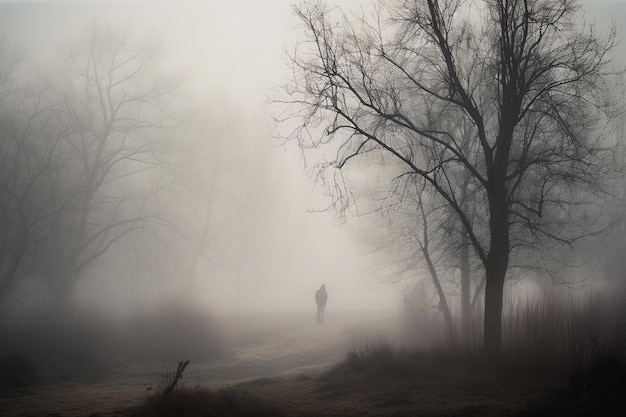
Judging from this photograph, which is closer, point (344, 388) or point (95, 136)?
point (344, 388)

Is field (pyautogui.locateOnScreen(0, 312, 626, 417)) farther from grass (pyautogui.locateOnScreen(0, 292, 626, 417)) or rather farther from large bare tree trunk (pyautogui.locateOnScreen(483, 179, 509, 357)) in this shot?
large bare tree trunk (pyautogui.locateOnScreen(483, 179, 509, 357))

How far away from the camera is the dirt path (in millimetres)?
10492

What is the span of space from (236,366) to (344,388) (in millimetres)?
7758

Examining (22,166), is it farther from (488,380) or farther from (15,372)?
(488,380)

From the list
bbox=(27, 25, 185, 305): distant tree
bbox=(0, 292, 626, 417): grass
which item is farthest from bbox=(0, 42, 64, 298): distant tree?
bbox=(0, 292, 626, 417): grass

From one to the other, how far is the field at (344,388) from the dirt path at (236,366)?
35 mm

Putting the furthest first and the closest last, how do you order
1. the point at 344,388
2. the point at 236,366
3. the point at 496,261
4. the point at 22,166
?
the point at 22,166 < the point at 236,366 < the point at 496,261 < the point at 344,388

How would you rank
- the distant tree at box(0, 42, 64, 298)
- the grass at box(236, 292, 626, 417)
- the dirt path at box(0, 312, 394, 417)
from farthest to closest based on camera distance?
the distant tree at box(0, 42, 64, 298) < the dirt path at box(0, 312, 394, 417) < the grass at box(236, 292, 626, 417)

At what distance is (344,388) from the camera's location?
34.9 ft

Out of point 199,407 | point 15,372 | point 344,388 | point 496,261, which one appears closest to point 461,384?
point 344,388

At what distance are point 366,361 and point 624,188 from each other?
2161cm

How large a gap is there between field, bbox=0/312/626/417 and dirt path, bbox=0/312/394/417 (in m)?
0.04

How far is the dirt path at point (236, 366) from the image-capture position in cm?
1049

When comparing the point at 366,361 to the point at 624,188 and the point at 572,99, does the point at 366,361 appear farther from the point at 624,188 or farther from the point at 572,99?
the point at 624,188
